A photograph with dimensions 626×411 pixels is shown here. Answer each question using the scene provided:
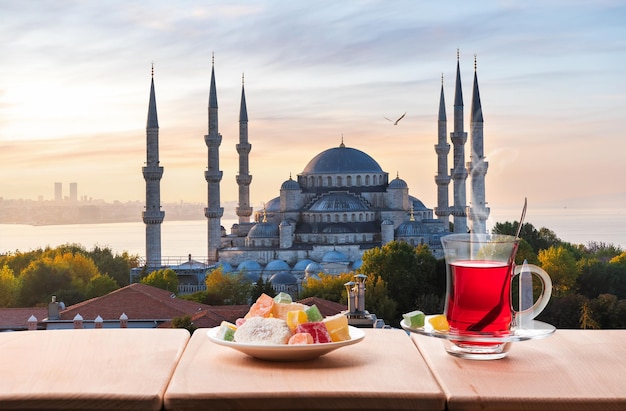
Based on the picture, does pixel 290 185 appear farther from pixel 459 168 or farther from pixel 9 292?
pixel 9 292

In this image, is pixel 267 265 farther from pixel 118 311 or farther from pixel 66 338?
pixel 66 338

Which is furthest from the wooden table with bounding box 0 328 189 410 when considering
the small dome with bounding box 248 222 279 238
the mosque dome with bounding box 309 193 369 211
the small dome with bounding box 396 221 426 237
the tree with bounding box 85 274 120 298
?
the mosque dome with bounding box 309 193 369 211

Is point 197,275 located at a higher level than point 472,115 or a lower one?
lower

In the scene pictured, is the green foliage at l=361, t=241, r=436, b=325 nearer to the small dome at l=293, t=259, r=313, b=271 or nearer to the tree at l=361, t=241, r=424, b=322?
the tree at l=361, t=241, r=424, b=322

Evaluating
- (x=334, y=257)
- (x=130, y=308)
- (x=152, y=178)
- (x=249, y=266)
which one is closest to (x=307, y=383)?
(x=130, y=308)

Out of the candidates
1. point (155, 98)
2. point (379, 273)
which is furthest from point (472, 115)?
point (155, 98)

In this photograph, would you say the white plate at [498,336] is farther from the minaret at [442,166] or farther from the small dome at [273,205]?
the small dome at [273,205]
